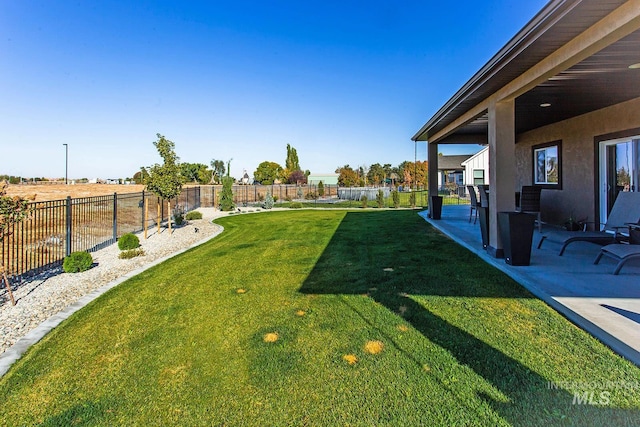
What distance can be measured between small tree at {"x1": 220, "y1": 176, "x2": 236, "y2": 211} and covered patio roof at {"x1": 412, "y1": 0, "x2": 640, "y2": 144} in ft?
46.7

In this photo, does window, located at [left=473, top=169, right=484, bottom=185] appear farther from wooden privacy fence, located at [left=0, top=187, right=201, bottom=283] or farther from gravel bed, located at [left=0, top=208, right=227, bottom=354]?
gravel bed, located at [left=0, top=208, right=227, bottom=354]

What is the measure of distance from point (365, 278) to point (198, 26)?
11656mm

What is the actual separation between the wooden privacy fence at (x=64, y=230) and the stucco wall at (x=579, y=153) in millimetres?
10777

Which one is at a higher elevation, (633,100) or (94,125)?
(94,125)

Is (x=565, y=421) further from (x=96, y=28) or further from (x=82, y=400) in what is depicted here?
(x=96, y=28)

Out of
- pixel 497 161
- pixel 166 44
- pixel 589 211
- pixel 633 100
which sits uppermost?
pixel 166 44

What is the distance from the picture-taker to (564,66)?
404cm

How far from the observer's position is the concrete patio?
2.91m

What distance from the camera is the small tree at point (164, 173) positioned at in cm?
1056

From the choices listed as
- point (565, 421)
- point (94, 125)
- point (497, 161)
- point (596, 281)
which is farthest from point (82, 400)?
point (94, 125)

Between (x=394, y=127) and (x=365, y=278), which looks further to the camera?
(x=394, y=127)

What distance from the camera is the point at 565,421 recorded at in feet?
6.52

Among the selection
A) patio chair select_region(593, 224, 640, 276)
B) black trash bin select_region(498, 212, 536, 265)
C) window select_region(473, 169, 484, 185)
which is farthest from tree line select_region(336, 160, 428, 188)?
patio chair select_region(593, 224, 640, 276)

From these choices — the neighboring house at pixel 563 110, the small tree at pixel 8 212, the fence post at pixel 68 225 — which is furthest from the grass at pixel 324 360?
the fence post at pixel 68 225
